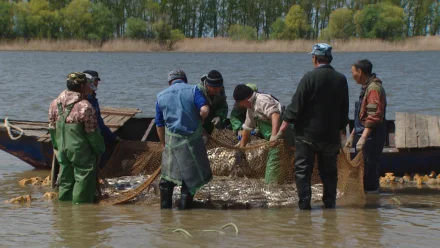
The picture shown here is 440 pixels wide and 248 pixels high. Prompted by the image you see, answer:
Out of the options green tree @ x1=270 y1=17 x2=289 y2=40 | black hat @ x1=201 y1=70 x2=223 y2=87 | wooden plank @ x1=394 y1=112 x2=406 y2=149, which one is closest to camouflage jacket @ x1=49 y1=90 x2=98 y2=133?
black hat @ x1=201 y1=70 x2=223 y2=87

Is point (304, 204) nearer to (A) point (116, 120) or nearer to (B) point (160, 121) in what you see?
(B) point (160, 121)

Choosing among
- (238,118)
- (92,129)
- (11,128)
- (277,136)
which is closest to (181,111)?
(92,129)

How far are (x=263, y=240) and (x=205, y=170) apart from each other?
4.30 feet

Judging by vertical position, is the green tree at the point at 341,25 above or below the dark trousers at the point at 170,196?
above

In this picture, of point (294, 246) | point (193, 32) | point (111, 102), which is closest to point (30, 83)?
point (111, 102)

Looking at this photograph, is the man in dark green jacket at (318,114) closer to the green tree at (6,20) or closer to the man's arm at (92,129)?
the man's arm at (92,129)

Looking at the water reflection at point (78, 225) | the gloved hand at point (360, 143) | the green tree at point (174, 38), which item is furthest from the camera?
the green tree at point (174, 38)

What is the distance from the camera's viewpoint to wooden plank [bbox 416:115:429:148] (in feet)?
36.4

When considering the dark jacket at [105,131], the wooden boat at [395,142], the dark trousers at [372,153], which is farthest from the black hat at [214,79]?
the wooden boat at [395,142]

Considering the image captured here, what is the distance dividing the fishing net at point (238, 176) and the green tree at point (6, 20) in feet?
237

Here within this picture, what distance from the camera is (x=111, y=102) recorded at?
2530 cm

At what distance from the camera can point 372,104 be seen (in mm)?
9312

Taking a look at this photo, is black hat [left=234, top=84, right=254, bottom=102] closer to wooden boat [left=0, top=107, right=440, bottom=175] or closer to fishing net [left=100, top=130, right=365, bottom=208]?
fishing net [left=100, top=130, right=365, bottom=208]

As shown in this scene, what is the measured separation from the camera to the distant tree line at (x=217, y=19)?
82.8m
